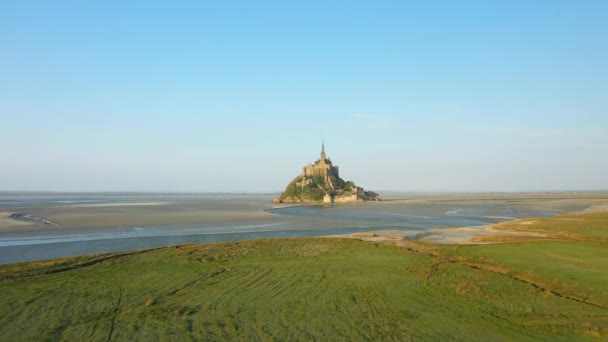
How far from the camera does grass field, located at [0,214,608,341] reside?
12.3m

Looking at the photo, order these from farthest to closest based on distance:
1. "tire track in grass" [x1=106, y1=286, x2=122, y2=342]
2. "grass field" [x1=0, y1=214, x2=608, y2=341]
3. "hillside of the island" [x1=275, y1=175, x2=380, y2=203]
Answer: "hillside of the island" [x1=275, y1=175, x2=380, y2=203]
"grass field" [x1=0, y1=214, x2=608, y2=341]
"tire track in grass" [x1=106, y1=286, x2=122, y2=342]

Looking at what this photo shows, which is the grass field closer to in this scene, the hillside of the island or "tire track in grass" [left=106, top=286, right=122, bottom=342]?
"tire track in grass" [left=106, top=286, right=122, bottom=342]

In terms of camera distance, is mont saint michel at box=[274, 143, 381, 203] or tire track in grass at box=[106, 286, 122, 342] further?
mont saint michel at box=[274, 143, 381, 203]

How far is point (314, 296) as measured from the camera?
1609 cm

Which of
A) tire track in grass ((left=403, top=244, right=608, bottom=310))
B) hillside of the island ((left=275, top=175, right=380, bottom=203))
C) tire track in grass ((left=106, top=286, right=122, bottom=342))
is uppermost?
hillside of the island ((left=275, top=175, right=380, bottom=203))

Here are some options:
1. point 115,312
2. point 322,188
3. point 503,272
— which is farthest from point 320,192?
point 115,312

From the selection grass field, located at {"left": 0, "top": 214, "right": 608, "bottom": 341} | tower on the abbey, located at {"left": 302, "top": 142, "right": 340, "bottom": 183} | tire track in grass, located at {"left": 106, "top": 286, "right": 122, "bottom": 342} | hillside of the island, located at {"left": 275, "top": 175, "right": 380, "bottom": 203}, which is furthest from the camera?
tower on the abbey, located at {"left": 302, "top": 142, "right": 340, "bottom": 183}

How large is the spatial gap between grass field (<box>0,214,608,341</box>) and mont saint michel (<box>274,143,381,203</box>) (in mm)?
100104

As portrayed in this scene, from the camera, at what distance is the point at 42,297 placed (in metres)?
15.8

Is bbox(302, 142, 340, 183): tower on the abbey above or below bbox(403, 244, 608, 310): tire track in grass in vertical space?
above

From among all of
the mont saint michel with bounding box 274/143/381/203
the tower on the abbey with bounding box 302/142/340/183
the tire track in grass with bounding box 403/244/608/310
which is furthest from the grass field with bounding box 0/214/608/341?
the tower on the abbey with bounding box 302/142/340/183

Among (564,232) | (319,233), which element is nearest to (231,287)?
(319,233)

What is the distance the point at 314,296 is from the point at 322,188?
116158 millimetres

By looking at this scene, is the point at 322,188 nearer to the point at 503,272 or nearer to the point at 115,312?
the point at 503,272
